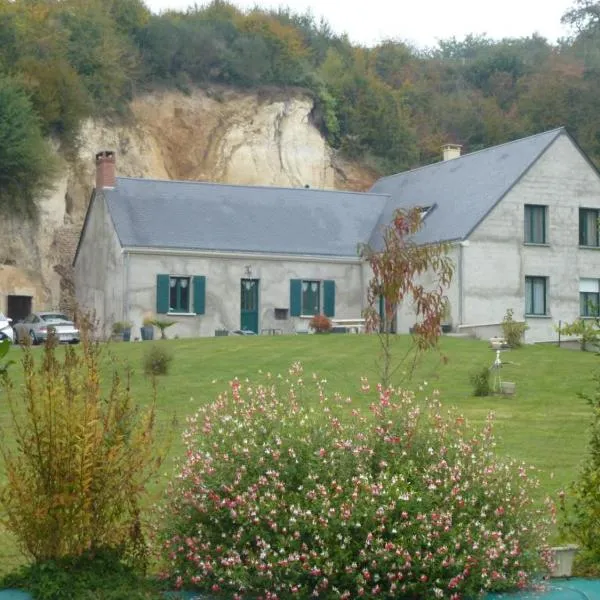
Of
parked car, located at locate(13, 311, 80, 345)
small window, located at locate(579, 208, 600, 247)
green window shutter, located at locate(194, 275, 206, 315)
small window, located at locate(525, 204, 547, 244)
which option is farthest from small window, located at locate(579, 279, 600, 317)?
parked car, located at locate(13, 311, 80, 345)

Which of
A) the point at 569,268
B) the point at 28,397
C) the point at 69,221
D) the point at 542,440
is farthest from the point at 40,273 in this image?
the point at 28,397

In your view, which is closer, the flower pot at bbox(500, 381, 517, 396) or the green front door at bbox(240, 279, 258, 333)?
the flower pot at bbox(500, 381, 517, 396)

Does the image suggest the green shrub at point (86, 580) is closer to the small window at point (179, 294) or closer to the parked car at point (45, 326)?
the parked car at point (45, 326)

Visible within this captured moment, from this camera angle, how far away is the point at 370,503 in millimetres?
8648

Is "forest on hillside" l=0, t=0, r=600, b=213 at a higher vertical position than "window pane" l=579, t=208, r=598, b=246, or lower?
higher

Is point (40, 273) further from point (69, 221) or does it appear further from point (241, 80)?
point (241, 80)

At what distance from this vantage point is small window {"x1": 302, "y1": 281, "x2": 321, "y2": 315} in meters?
39.9

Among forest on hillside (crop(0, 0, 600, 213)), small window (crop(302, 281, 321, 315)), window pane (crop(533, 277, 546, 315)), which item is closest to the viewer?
window pane (crop(533, 277, 546, 315))

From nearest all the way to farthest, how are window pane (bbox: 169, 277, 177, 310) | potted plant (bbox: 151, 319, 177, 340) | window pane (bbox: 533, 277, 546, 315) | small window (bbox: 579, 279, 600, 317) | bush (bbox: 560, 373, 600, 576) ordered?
bush (bbox: 560, 373, 600, 576), potted plant (bbox: 151, 319, 177, 340), window pane (bbox: 169, 277, 177, 310), window pane (bbox: 533, 277, 546, 315), small window (bbox: 579, 279, 600, 317)

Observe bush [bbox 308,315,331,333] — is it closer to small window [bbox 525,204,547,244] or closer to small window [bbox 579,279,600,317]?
small window [bbox 525,204,547,244]

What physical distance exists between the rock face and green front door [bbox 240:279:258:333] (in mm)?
10565

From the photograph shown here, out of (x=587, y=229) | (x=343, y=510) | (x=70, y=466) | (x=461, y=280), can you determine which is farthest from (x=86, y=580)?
(x=587, y=229)

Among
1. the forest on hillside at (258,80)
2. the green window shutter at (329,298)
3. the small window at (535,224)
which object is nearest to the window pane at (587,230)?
the small window at (535,224)

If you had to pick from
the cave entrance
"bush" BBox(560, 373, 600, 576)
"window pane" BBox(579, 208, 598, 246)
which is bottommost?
"bush" BBox(560, 373, 600, 576)
